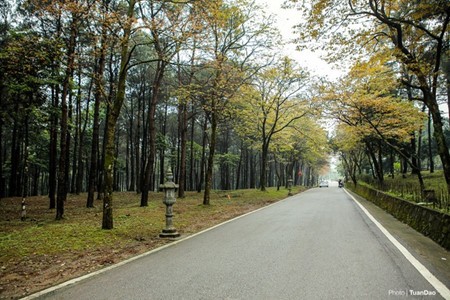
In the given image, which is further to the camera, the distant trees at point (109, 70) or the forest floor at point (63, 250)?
the distant trees at point (109, 70)

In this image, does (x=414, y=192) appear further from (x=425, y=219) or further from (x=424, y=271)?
(x=424, y=271)

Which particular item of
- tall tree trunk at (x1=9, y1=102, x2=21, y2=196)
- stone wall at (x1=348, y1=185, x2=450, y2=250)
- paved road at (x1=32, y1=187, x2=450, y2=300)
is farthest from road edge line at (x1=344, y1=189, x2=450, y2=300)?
tall tree trunk at (x1=9, y1=102, x2=21, y2=196)

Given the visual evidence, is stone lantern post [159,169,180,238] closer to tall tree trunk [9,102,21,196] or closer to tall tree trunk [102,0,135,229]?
tall tree trunk [102,0,135,229]

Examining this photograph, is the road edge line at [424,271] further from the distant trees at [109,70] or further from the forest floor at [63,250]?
the distant trees at [109,70]

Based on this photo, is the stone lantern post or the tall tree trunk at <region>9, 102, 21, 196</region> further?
the tall tree trunk at <region>9, 102, 21, 196</region>

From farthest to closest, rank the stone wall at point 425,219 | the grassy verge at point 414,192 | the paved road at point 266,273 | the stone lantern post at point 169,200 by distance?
1. the stone lantern post at point 169,200
2. the grassy verge at point 414,192
3. the stone wall at point 425,219
4. the paved road at point 266,273

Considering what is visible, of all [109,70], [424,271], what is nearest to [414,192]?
[424,271]

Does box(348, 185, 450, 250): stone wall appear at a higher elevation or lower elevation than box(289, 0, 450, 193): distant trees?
lower

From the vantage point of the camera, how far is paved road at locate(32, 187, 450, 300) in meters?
3.47

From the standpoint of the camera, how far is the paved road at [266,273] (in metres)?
3.47

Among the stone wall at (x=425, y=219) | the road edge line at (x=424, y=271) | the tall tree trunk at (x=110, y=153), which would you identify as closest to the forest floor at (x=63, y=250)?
the tall tree trunk at (x=110, y=153)

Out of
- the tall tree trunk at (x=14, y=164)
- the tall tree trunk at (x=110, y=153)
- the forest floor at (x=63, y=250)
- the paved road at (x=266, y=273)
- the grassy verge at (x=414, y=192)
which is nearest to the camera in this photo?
the paved road at (x=266, y=273)

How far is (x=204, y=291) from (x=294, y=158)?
39.6 m

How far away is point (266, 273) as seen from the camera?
13.6ft
